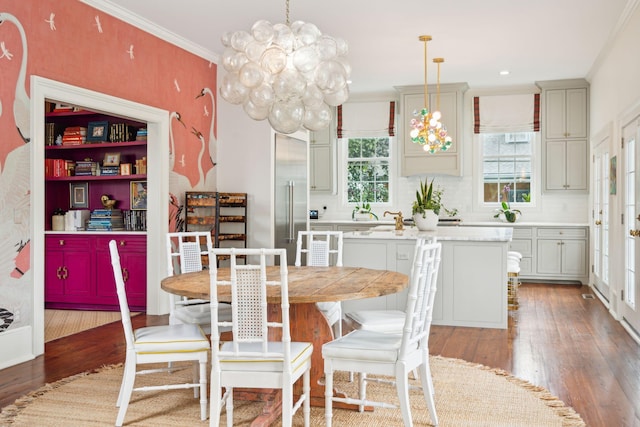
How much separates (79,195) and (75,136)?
71 centimetres

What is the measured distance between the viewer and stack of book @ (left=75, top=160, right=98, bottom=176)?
6.68m

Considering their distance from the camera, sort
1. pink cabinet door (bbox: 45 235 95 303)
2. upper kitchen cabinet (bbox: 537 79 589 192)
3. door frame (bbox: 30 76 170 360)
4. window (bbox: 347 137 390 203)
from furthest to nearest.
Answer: window (bbox: 347 137 390 203) < upper kitchen cabinet (bbox: 537 79 589 192) < pink cabinet door (bbox: 45 235 95 303) < door frame (bbox: 30 76 170 360)

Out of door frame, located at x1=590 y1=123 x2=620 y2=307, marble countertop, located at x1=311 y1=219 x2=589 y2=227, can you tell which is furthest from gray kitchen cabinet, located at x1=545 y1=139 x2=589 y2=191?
marble countertop, located at x1=311 y1=219 x2=589 y2=227

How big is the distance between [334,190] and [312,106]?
5.87 meters

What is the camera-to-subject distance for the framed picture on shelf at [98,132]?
6.57 m

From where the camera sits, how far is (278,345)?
286 cm

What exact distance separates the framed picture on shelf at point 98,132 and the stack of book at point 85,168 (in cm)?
26

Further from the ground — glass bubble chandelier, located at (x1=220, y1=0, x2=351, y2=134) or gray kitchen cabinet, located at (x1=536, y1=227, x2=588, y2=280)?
glass bubble chandelier, located at (x1=220, y1=0, x2=351, y2=134)

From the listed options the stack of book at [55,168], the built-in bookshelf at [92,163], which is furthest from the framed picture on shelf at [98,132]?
the stack of book at [55,168]

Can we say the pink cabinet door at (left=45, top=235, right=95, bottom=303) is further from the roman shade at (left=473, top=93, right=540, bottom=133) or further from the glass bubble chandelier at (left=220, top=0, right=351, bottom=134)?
the roman shade at (left=473, top=93, right=540, bottom=133)

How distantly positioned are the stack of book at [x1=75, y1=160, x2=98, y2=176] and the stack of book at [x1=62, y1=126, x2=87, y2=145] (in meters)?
0.23

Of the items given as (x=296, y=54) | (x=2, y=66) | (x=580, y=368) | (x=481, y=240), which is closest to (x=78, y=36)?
(x=2, y=66)

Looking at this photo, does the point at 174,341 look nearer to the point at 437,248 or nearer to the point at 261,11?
the point at 437,248

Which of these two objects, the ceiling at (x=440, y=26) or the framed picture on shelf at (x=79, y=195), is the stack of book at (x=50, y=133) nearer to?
the framed picture on shelf at (x=79, y=195)
